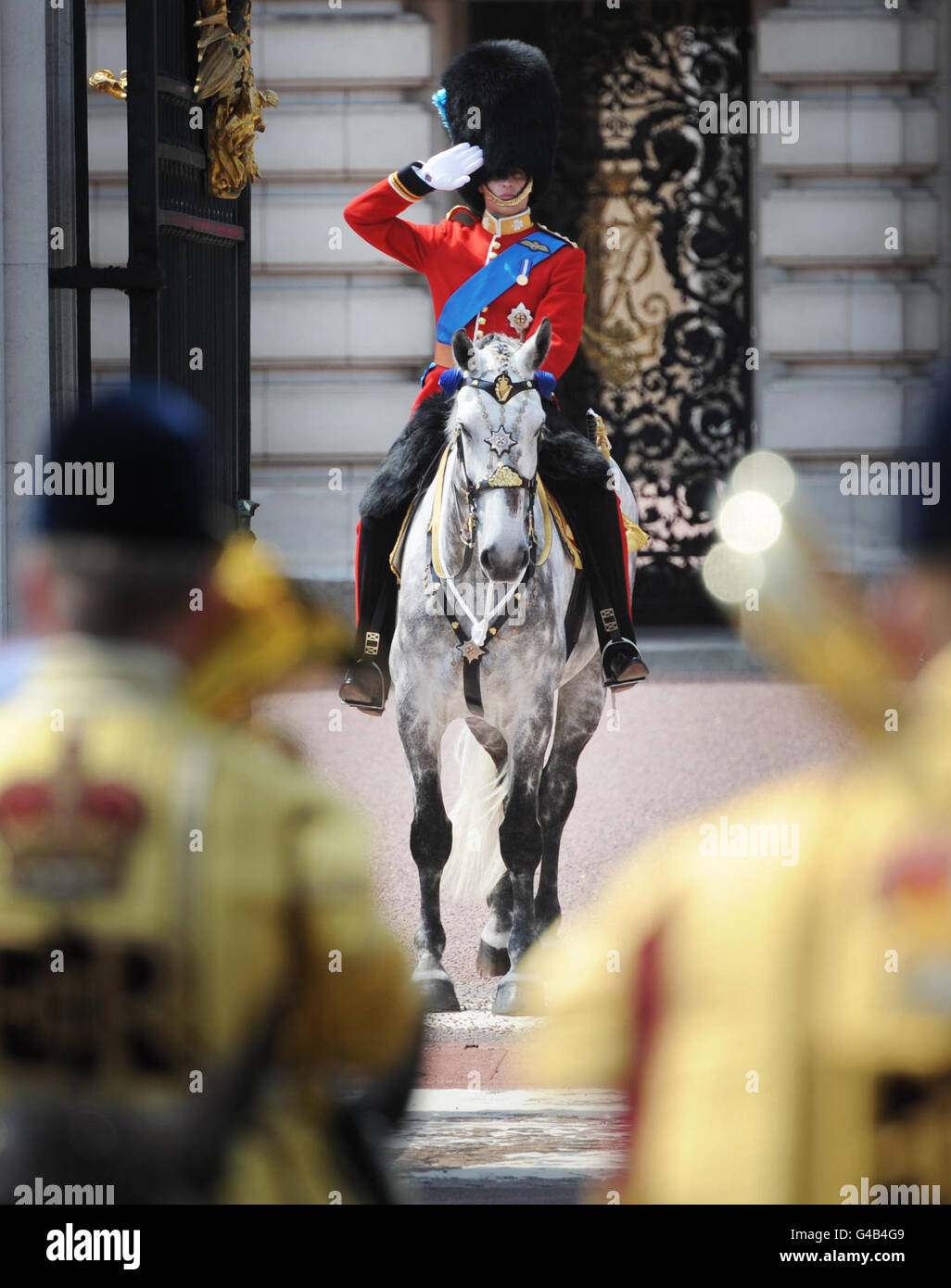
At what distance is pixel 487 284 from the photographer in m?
→ 6.75

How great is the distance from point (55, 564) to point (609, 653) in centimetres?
445

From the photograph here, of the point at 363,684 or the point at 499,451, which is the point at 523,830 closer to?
the point at 363,684

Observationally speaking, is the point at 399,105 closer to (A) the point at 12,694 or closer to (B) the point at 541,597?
(B) the point at 541,597

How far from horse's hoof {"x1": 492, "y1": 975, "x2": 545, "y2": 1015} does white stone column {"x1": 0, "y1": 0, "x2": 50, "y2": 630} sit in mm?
1805

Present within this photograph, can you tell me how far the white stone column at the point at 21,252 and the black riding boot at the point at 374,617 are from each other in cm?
103

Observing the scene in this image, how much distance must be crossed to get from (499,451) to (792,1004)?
4.21m

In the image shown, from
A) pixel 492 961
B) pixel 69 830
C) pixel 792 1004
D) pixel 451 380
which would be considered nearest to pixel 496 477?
pixel 451 380

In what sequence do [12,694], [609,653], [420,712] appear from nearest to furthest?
[12,694] < [420,712] < [609,653]

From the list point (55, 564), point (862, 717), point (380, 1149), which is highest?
point (55, 564)

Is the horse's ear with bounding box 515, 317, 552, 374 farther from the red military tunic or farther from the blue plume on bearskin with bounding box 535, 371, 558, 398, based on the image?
the red military tunic

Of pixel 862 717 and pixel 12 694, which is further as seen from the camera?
pixel 12 694

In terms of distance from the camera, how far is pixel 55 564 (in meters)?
2.38
